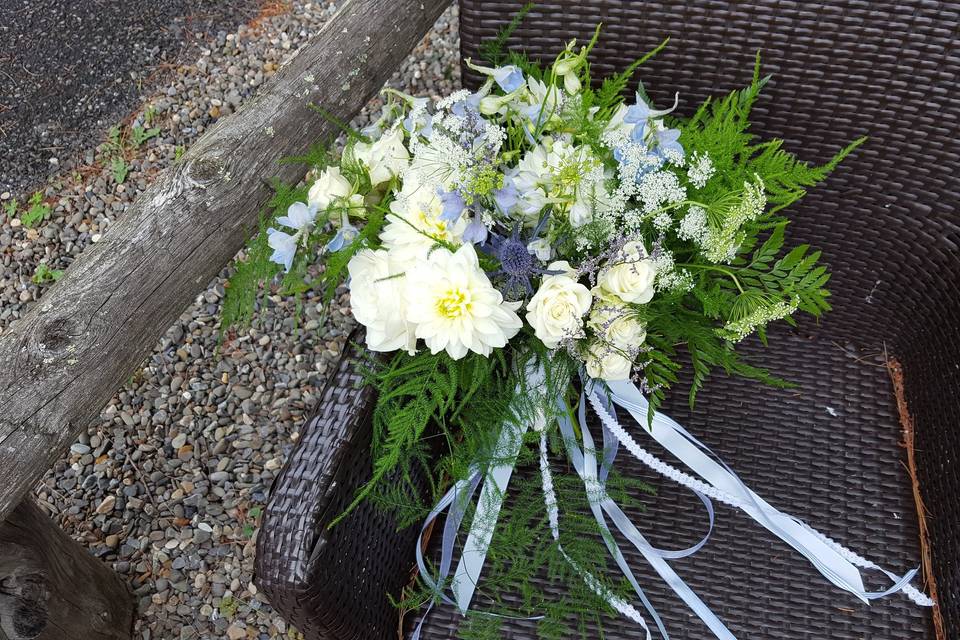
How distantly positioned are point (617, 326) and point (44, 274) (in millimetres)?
1940

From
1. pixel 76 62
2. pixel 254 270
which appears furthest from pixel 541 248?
pixel 76 62

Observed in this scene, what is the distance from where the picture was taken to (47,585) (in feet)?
4.00

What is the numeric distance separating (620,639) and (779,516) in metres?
0.33

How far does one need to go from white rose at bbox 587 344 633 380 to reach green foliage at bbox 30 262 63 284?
184cm

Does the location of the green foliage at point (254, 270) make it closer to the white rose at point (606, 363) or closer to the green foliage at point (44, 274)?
the white rose at point (606, 363)

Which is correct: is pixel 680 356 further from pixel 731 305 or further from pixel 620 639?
pixel 620 639

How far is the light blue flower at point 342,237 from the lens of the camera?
36.1 inches

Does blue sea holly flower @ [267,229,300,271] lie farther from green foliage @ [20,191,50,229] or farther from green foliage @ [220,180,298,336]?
green foliage @ [20,191,50,229]

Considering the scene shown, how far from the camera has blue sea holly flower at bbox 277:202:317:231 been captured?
0.91 m

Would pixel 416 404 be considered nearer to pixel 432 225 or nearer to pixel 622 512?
pixel 432 225

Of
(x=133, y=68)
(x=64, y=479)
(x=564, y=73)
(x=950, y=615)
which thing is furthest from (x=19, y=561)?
(x=133, y=68)

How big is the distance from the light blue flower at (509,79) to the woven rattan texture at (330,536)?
464 millimetres

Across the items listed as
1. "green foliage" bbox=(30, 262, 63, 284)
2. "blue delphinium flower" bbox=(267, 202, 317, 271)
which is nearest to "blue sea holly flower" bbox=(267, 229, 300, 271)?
"blue delphinium flower" bbox=(267, 202, 317, 271)

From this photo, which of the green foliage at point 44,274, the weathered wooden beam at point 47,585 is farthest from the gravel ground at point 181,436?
the weathered wooden beam at point 47,585
